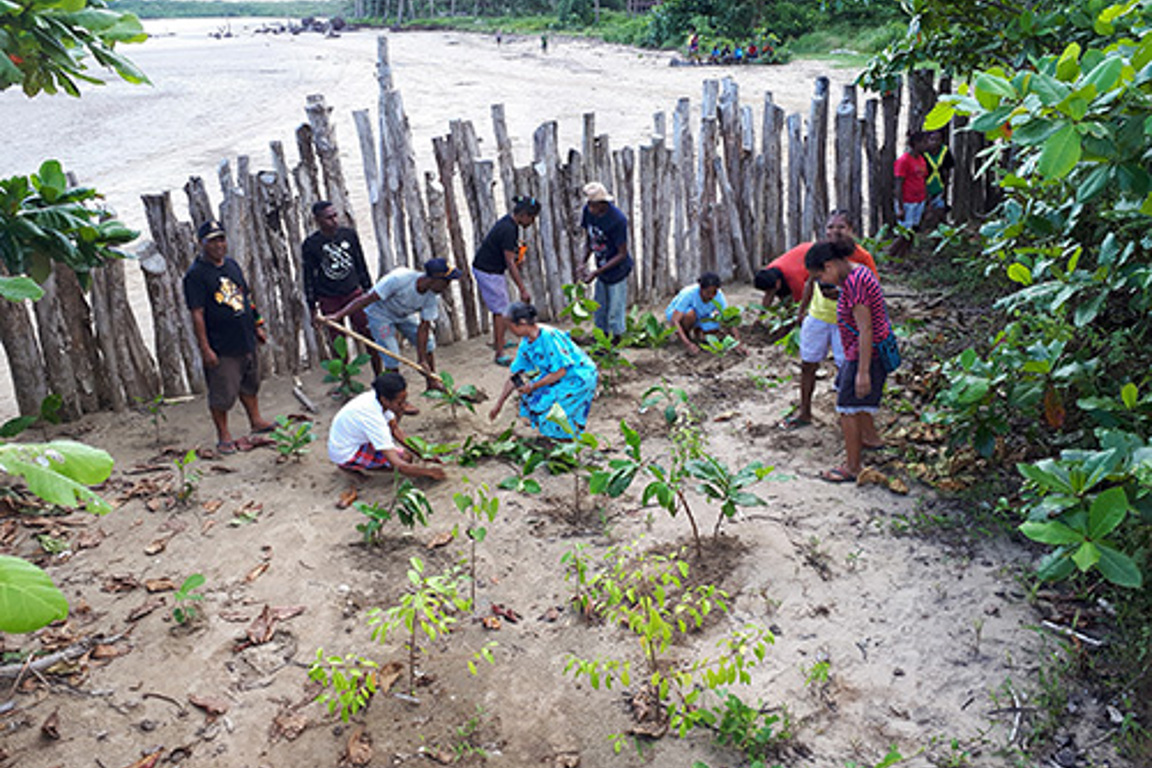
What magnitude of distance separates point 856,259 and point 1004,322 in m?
2.01

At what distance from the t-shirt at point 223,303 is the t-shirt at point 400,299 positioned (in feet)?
3.15

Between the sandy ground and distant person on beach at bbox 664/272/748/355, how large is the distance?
5195mm

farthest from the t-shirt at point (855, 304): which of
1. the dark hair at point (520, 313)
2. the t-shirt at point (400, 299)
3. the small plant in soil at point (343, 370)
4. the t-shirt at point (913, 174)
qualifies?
the t-shirt at point (913, 174)

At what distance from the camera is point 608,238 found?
25.9 ft

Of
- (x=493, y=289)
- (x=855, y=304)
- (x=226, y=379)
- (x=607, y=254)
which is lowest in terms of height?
(x=226, y=379)

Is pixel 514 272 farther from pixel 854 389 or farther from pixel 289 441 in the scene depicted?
pixel 854 389

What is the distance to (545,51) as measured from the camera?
32.5m

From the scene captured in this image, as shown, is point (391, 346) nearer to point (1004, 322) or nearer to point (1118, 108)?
point (1004, 322)

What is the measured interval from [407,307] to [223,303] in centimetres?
136

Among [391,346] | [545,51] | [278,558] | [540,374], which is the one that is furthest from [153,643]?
[545,51]

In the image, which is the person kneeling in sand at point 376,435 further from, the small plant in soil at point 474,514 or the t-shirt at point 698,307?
the t-shirt at point 698,307

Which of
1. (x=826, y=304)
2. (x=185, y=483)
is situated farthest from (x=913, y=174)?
(x=185, y=483)

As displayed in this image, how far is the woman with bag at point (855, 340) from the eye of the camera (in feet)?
17.5

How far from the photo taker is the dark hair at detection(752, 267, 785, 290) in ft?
25.2
